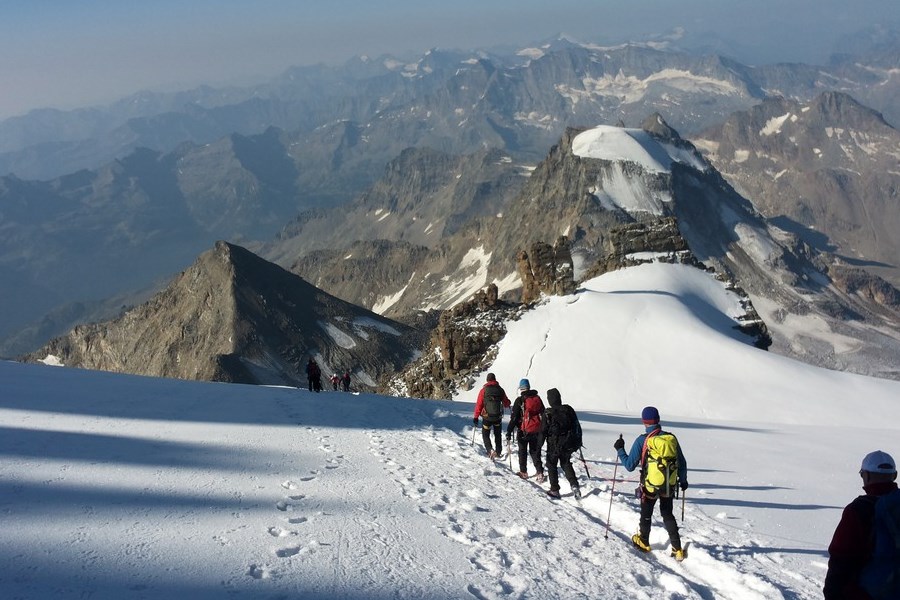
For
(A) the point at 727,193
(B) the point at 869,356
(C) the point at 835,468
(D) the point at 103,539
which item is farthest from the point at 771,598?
(A) the point at 727,193

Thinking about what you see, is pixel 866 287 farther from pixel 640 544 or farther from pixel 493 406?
pixel 640 544

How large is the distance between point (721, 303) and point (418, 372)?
82.4ft

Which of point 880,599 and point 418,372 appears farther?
point 418,372

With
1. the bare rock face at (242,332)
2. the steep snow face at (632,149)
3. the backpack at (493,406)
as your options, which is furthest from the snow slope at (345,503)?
the steep snow face at (632,149)

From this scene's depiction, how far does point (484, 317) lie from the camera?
44500 mm

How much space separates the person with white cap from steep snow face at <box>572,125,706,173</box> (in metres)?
149

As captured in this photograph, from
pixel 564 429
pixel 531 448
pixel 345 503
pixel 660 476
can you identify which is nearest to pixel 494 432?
pixel 531 448

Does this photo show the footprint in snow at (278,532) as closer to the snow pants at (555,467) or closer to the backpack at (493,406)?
the snow pants at (555,467)

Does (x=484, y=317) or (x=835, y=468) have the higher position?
(x=484, y=317)

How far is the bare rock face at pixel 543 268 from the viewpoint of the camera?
49.1 m

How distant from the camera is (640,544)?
948 cm

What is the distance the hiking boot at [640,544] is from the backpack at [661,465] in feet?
2.80

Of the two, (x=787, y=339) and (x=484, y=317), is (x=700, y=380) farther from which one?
(x=787, y=339)

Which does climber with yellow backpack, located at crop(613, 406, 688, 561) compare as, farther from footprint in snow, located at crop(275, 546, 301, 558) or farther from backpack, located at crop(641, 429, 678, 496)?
footprint in snow, located at crop(275, 546, 301, 558)
